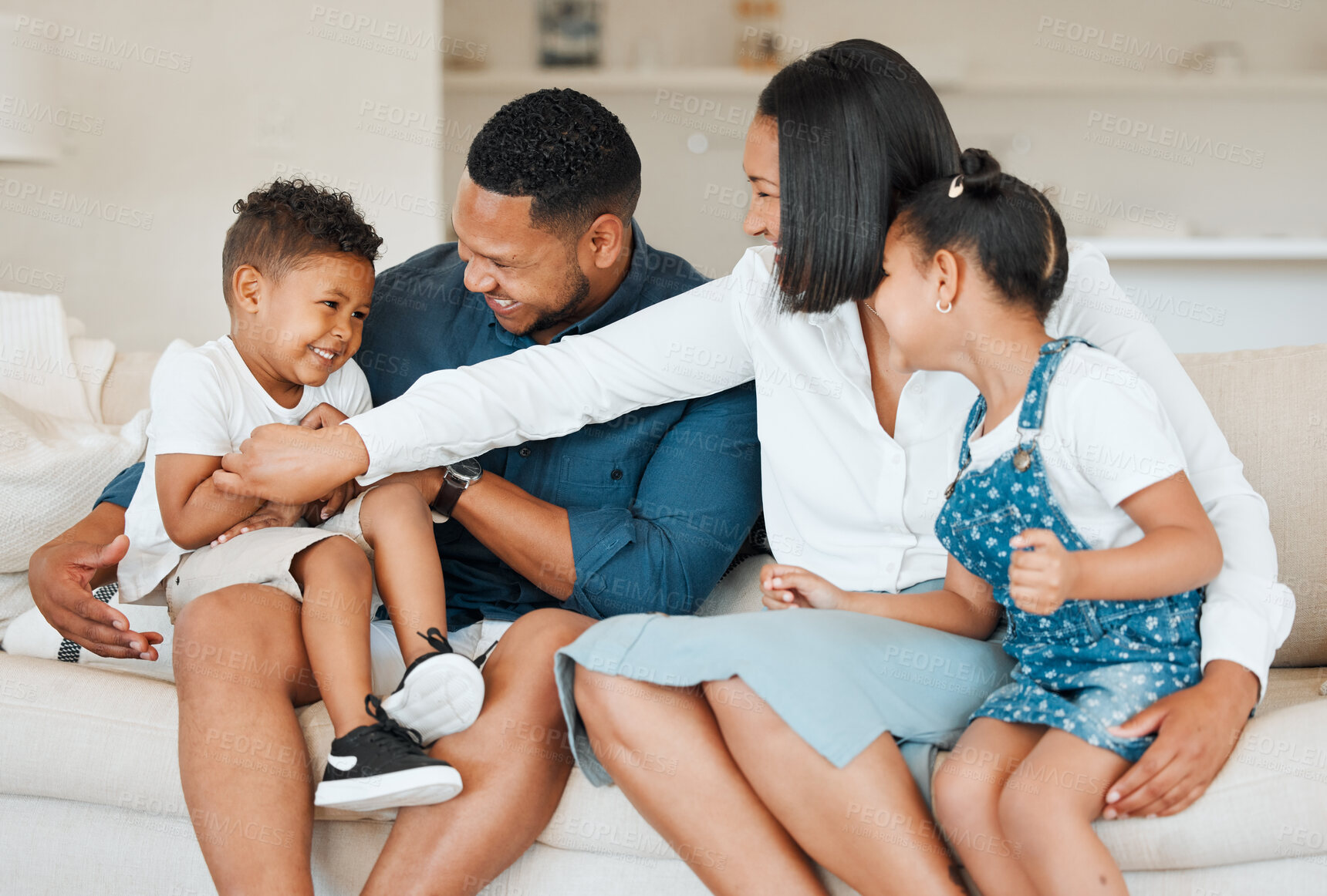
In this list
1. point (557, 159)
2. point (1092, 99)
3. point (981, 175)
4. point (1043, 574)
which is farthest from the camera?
point (1092, 99)

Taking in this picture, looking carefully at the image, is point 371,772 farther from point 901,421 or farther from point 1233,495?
point 1233,495

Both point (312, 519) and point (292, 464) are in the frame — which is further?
point (312, 519)

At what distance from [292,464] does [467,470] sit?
0.24 m

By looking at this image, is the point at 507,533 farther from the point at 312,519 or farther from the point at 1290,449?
the point at 1290,449

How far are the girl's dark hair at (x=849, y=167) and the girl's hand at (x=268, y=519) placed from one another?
0.71 meters

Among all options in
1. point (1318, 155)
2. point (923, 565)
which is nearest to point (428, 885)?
point (923, 565)

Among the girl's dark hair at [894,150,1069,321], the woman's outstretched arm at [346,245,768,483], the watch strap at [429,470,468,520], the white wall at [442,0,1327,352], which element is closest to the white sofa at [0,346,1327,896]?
the watch strap at [429,470,468,520]

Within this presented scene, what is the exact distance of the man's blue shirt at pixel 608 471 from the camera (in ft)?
4.91

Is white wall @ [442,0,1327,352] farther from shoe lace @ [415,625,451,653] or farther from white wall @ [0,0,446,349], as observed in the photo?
shoe lace @ [415,625,451,653]

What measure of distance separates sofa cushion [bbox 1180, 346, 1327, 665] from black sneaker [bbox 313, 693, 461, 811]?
1135 millimetres

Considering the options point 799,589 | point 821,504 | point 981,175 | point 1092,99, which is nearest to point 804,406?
point 821,504

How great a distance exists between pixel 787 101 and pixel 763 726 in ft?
2.41

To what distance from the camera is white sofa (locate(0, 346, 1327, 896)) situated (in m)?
1.09

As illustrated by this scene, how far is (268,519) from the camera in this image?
4.72 feet
